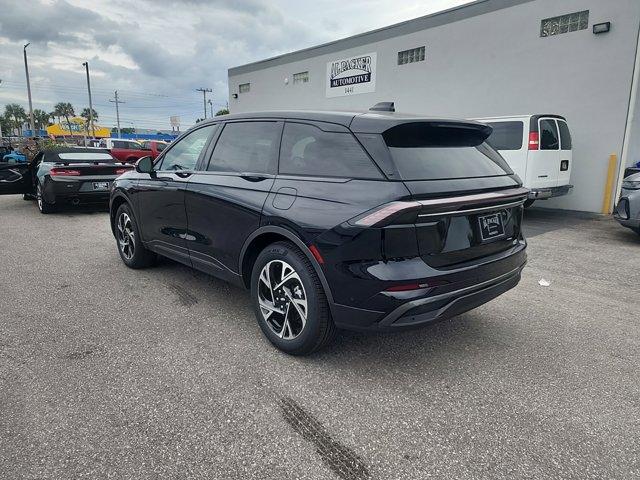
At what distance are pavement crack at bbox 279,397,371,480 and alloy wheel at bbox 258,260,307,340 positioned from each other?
0.59 meters

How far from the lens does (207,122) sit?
13.5 ft

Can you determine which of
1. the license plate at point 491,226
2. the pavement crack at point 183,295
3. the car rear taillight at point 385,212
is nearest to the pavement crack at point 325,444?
the car rear taillight at point 385,212

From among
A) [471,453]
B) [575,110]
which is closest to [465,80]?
[575,110]

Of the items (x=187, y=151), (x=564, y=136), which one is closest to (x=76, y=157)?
(x=187, y=151)

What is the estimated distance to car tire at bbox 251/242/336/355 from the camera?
2.83 m

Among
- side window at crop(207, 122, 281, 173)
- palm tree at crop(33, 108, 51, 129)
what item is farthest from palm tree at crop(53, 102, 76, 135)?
side window at crop(207, 122, 281, 173)

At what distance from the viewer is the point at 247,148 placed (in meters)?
3.57

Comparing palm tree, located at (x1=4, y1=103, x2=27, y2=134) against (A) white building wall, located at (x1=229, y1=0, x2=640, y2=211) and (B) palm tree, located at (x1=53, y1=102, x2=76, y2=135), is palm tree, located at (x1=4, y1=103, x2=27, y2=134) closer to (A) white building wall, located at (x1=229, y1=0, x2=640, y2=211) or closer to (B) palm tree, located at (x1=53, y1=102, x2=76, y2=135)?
(B) palm tree, located at (x1=53, y1=102, x2=76, y2=135)

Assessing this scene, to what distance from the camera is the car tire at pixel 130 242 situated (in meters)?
5.00

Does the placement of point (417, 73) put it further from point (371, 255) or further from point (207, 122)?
point (371, 255)

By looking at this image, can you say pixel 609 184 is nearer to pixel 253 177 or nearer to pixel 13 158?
pixel 253 177

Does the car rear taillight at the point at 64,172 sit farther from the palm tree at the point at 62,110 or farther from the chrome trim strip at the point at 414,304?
the palm tree at the point at 62,110

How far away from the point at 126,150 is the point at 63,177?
14844 millimetres

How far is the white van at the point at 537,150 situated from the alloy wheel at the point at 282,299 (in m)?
7.01
